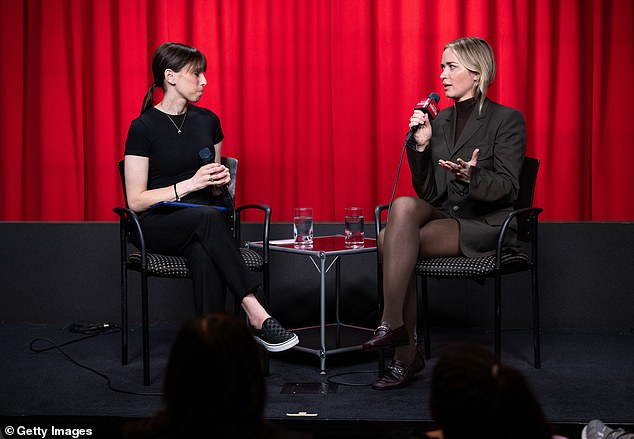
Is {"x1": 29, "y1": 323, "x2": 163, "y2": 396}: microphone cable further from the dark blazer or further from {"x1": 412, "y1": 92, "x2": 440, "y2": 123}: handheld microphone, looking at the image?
{"x1": 412, "y1": 92, "x2": 440, "y2": 123}: handheld microphone

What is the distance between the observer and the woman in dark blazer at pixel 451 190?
262cm

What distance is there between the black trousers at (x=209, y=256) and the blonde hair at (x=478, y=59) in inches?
40.8

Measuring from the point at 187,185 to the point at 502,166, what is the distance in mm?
1116

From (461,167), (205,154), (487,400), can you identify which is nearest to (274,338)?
(205,154)

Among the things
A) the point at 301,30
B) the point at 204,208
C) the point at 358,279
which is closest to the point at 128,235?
the point at 204,208

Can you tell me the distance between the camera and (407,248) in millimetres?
2615

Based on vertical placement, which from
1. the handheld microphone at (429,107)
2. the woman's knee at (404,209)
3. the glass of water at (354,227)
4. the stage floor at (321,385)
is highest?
the handheld microphone at (429,107)

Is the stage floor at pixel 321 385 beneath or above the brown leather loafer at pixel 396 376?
beneath

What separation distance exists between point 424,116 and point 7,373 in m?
1.77

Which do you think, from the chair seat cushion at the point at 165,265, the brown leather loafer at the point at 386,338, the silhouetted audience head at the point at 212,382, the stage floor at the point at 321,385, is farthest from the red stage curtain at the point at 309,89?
the silhouetted audience head at the point at 212,382

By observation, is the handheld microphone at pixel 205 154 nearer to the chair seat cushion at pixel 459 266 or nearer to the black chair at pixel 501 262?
the black chair at pixel 501 262

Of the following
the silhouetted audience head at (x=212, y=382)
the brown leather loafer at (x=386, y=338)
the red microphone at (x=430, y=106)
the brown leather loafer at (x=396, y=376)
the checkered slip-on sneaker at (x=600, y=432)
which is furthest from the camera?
the red microphone at (x=430, y=106)

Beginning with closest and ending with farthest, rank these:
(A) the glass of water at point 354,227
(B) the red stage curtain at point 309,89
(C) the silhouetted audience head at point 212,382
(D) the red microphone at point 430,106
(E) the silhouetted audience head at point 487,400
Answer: (E) the silhouetted audience head at point 487,400, (C) the silhouetted audience head at point 212,382, (D) the red microphone at point 430,106, (A) the glass of water at point 354,227, (B) the red stage curtain at point 309,89

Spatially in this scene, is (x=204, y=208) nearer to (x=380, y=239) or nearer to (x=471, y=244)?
(x=380, y=239)
